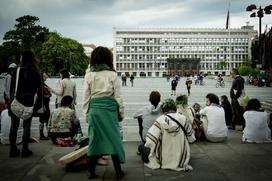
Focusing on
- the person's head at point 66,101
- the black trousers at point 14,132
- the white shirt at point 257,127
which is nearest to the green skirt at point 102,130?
the black trousers at point 14,132

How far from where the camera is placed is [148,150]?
673 centimetres

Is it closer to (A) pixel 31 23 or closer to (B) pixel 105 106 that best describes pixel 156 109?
(B) pixel 105 106

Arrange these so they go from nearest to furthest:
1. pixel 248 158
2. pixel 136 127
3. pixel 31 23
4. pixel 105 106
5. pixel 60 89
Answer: pixel 105 106
pixel 248 158
pixel 60 89
pixel 136 127
pixel 31 23

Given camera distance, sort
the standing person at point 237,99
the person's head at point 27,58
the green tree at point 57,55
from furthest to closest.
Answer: the green tree at point 57,55 < the standing person at point 237,99 < the person's head at point 27,58

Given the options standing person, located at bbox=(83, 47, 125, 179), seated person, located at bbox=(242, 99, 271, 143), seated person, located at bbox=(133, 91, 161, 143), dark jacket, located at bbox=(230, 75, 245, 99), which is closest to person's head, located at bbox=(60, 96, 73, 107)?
seated person, located at bbox=(133, 91, 161, 143)

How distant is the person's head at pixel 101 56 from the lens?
5.70 metres

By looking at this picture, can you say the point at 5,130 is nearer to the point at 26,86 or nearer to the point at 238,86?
the point at 26,86

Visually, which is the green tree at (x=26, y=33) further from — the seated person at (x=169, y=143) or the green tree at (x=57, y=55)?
the seated person at (x=169, y=143)

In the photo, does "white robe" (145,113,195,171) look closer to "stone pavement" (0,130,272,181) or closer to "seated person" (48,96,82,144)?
"stone pavement" (0,130,272,181)

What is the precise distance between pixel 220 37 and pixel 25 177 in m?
168

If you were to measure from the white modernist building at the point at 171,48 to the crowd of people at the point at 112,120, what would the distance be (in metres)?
146

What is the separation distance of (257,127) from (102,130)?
14.4 ft

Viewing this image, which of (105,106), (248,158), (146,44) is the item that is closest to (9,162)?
(105,106)

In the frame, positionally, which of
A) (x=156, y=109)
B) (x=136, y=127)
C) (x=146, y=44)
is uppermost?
(x=146, y=44)
